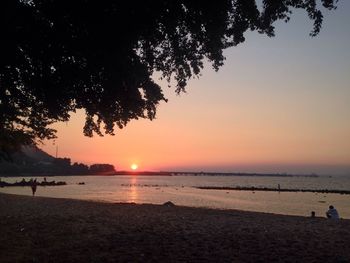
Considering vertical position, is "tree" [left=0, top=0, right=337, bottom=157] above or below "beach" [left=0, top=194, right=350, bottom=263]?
above

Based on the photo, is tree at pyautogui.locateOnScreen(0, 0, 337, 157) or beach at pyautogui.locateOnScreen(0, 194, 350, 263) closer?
tree at pyautogui.locateOnScreen(0, 0, 337, 157)

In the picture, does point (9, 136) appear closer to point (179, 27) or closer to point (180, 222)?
point (180, 222)

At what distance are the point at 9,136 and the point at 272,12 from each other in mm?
18199

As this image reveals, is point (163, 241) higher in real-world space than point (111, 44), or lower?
lower

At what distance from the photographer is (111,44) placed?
1036 centimetres

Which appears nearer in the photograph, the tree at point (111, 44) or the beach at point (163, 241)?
the tree at point (111, 44)

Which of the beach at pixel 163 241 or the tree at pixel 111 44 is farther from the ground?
the tree at pixel 111 44

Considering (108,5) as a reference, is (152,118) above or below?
below

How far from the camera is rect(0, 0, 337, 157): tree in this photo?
992 cm

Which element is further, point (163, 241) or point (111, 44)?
point (163, 241)

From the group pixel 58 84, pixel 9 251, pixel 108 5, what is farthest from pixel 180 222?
pixel 108 5

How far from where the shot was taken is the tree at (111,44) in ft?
32.6

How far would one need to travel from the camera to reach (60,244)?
14.0 meters

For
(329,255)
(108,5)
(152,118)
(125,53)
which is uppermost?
(108,5)
